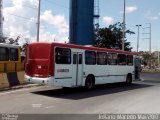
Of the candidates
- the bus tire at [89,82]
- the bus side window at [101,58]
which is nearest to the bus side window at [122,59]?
the bus side window at [101,58]

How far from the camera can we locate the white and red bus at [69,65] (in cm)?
1848

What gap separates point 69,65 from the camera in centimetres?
1964

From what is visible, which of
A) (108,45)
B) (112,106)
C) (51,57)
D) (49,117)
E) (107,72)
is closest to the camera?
(49,117)

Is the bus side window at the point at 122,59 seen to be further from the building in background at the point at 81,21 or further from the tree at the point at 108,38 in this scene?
the tree at the point at 108,38

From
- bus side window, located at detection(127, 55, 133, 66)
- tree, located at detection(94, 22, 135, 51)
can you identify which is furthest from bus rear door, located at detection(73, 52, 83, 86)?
tree, located at detection(94, 22, 135, 51)

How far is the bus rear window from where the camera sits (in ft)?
61.8

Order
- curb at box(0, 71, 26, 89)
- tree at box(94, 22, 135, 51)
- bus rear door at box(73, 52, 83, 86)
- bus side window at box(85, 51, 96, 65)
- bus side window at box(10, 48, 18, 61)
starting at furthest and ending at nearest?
tree at box(94, 22, 135, 51) → bus side window at box(10, 48, 18, 61) → bus side window at box(85, 51, 96, 65) → curb at box(0, 71, 26, 89) → bus rear door at box(73, 52, 83, 86)

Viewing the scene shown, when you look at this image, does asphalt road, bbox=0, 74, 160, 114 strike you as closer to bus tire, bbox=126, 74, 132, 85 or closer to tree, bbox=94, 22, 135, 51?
bus tire, bbox=126, 74, 132, 85

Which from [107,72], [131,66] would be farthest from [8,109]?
[131,66]

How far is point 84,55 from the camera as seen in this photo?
69.8ft

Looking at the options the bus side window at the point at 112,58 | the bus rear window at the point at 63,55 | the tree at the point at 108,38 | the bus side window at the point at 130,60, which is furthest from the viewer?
the tree at the point at 108,38

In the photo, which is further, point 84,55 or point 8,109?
point 84,55

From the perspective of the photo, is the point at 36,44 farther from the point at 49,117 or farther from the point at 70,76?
the point at 49,117

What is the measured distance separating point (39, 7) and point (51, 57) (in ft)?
54.7
